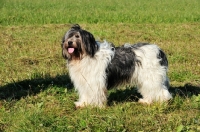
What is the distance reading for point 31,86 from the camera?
788 centimetres

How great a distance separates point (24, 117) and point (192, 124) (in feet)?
8.60

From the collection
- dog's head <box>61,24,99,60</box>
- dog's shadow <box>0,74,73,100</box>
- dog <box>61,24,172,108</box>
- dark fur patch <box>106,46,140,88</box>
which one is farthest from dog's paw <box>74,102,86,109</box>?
dog's shadow <box>0,74,73,100</box>

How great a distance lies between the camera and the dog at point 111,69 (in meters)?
6.34

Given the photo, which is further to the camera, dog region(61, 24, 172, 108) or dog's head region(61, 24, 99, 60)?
dog region(61, 24, 172, 108)

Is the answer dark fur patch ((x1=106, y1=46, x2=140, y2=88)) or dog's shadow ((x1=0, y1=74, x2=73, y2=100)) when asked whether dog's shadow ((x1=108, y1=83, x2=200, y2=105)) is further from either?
dog's shadow ((x1=0, y1=74, x2=73, y2=100))

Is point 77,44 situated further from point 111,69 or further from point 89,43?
point 111,69

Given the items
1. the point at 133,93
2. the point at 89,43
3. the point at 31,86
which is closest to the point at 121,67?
the point at 89,43

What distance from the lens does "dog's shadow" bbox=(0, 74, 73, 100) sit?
737cm

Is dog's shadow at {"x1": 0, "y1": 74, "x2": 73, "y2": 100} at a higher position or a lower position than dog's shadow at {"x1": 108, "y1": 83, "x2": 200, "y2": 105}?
higher

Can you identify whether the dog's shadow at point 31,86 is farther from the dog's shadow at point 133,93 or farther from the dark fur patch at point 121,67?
the dark fur patch at point 121,67

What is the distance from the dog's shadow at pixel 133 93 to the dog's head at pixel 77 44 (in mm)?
1212

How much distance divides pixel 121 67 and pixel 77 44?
97cm

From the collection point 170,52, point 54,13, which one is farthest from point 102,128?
point 54,13

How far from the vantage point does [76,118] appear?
19.2 feet
